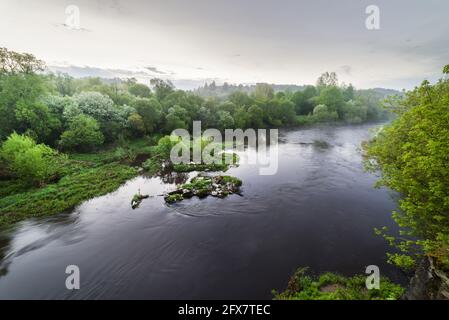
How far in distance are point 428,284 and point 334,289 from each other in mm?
4104

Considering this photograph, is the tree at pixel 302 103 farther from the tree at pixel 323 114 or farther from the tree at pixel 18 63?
the tree at pixel 18 63

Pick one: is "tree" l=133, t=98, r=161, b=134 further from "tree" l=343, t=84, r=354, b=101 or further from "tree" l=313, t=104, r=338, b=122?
"tree" l=343, t=84, r=354, b=101

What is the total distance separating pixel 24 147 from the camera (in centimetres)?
2423

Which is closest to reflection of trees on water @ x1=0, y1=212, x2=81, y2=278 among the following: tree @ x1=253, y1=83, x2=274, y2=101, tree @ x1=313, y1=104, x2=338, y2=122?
tree @ x1=313, y1=104, x2=338, y2=122

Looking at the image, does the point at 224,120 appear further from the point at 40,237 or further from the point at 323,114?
the point at 40,237

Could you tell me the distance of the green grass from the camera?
66.5ft

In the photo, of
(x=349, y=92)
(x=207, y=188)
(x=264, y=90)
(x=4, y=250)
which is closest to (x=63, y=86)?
(x=4, y=250)

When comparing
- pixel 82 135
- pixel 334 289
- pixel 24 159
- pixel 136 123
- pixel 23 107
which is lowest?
pixel 334 289

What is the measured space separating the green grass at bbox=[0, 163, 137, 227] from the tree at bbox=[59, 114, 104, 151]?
9.18 m

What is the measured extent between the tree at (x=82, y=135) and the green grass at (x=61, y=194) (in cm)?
918

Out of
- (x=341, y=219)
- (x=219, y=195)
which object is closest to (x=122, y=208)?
(x=219, y=195)

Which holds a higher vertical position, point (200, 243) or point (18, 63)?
point (18, 63)

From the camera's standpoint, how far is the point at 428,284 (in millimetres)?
10000

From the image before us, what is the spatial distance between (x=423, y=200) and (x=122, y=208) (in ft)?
77.4
